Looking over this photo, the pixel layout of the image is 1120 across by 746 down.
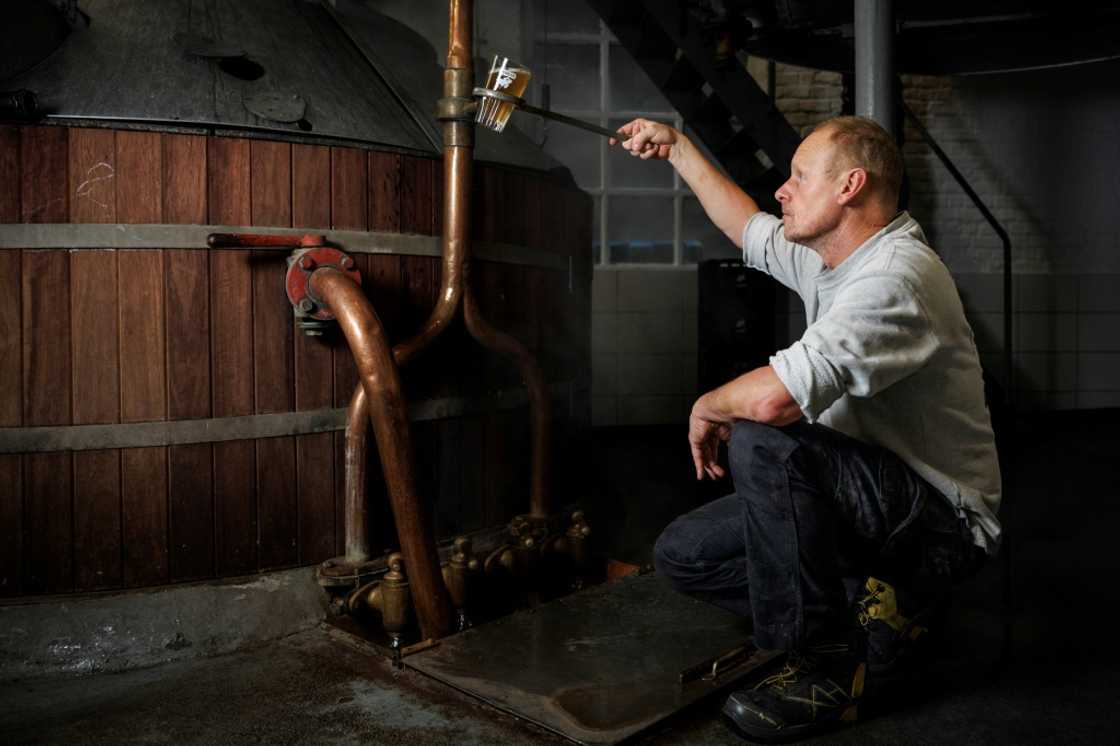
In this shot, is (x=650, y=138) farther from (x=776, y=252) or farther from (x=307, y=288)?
(x=307, y=288)

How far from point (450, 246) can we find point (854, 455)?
1504mm

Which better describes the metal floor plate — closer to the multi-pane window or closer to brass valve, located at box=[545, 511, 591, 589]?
brass valve, located at box=[545, 511, 591, 589]

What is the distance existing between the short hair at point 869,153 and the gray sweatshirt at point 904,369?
10cm

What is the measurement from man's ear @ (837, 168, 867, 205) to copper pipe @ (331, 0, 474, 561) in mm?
1287

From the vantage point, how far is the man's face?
2.16 meters

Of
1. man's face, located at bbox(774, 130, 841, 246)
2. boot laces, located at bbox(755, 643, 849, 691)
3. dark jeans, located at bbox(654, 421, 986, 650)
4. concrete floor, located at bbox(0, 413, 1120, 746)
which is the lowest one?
concrete floor, located at bbox(0, 413, 1120, 746)

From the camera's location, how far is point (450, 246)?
9.74 feet

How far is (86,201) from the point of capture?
2566 mm

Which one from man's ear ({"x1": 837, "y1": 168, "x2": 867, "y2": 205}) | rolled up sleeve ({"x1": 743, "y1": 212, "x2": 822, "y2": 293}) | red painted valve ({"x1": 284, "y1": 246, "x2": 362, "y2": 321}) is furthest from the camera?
red painted valve ({"x1": 284, "y1": 246, "x2": 362, "y2": 321})

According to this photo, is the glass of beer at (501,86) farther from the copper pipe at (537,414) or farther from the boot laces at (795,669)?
the boot laces at (795,669)

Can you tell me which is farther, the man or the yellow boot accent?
the yellow boot accent

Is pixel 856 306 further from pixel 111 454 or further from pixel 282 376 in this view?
pixel 111 454

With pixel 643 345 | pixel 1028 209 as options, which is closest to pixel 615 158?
pixel 643 345

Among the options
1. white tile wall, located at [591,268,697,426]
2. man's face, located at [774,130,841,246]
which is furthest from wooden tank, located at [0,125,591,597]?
white tile wall, located at [591,268,697,426]
